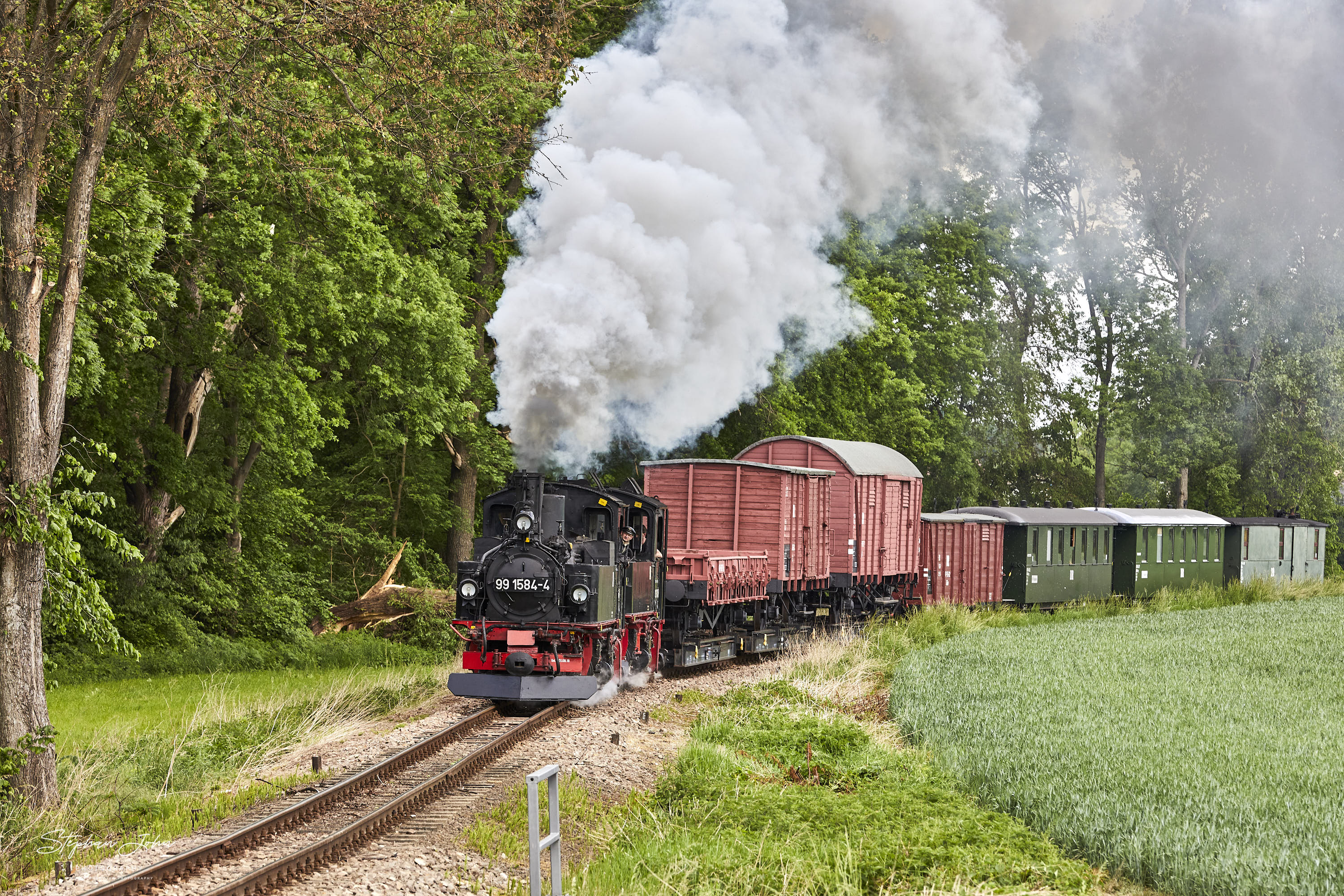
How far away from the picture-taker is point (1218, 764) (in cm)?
994

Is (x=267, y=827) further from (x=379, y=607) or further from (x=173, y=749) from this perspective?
(x=379, y=607)

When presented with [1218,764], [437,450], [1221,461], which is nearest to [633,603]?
[1218,764]

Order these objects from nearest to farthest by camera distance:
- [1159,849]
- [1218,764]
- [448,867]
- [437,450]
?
[1159,849]
[448,867]
[1218,764]
[437,450]

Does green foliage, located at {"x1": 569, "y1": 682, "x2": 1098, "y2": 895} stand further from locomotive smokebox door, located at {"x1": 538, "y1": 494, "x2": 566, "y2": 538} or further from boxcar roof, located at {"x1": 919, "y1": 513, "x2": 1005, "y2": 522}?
boxcar roof, located at {"x1": 919, "y1": 513, "x2": 1005, "y2": 522}

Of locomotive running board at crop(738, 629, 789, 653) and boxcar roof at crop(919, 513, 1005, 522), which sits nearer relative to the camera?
locomotive running board at crop(738, 629, 789, 653)

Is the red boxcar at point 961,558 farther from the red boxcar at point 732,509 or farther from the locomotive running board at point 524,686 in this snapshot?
the locomotive running board at point 524,686

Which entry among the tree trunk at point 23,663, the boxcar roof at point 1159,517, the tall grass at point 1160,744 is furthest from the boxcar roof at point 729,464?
the boxcar roof at point 1159,517

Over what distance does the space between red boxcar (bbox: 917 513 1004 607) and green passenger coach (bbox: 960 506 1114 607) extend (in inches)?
12.1

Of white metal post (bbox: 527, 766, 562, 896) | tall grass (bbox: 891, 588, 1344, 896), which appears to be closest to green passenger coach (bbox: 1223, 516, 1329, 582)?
tall grass (bbox: 891, 588, 1344, 896)

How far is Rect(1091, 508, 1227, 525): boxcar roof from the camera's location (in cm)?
3006

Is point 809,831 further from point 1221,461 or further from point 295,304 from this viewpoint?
point 1221,461

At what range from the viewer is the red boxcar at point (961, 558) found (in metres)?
25.5

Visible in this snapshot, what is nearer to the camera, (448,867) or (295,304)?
(448,867)

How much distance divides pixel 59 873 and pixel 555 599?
6032mm
